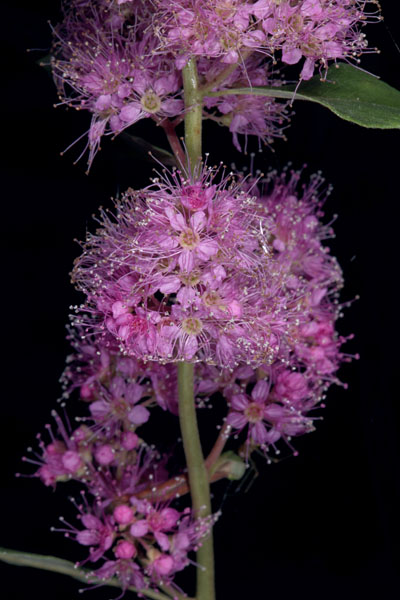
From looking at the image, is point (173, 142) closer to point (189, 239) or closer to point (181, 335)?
point (189, 239)

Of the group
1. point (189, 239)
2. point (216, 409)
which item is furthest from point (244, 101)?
point (216, 409)

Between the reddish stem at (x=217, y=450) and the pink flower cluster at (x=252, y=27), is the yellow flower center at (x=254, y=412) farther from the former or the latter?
the pink flower cluster at (x=252, y=27)

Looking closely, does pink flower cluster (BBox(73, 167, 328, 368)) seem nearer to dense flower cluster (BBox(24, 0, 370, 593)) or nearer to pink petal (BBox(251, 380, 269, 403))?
dense flower cluster (BBox(24, 0, 370, 593))

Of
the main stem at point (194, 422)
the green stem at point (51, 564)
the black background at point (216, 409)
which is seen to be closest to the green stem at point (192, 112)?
the main stem at point (194, 422)

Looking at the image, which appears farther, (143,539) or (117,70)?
(143,539)

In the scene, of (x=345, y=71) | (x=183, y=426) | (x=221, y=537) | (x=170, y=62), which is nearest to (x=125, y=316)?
(x=183, y=426)

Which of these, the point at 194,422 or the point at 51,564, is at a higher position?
the point at 194,422

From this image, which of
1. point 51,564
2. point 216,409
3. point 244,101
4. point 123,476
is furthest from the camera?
point 216,409
